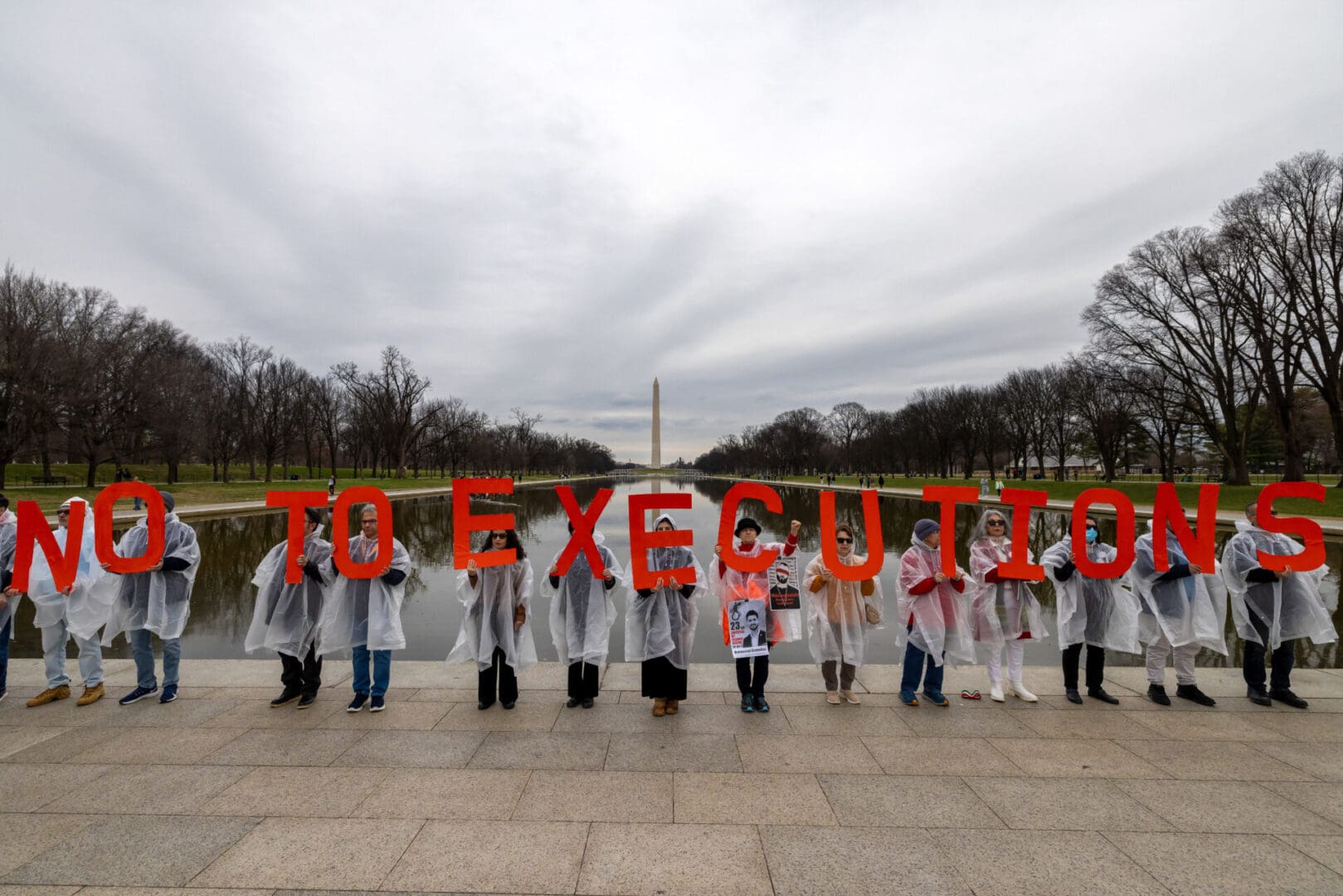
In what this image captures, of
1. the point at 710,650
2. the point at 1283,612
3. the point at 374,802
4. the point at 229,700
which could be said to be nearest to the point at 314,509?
the point at 229,700

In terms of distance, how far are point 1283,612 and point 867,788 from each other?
17.0ft

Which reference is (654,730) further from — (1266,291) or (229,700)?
(1266,291)

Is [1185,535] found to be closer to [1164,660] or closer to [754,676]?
[1164,660]

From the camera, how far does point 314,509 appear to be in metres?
6.21

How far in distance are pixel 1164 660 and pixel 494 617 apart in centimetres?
688

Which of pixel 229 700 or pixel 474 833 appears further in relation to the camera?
pixel 229 700

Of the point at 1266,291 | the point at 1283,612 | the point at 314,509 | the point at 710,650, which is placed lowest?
the point at 710,650

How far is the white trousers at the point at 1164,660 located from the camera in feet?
19.8

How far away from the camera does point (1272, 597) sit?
5.86 meters

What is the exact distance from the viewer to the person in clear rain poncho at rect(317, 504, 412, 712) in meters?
5.73

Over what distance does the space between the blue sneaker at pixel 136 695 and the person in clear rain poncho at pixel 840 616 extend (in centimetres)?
687

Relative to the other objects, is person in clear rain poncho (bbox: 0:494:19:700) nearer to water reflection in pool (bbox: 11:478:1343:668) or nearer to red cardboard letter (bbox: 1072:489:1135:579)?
water reflection in pool (bbox: 11:478:1343:668)

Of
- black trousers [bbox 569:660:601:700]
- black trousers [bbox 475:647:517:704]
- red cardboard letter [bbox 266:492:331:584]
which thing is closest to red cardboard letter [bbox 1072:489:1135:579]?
Answer: black trousers [bbox 569:660:601:700]

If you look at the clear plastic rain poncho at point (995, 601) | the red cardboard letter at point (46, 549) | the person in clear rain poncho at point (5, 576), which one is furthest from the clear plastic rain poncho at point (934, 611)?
the person in clear rain poncho at point (5, 576)
